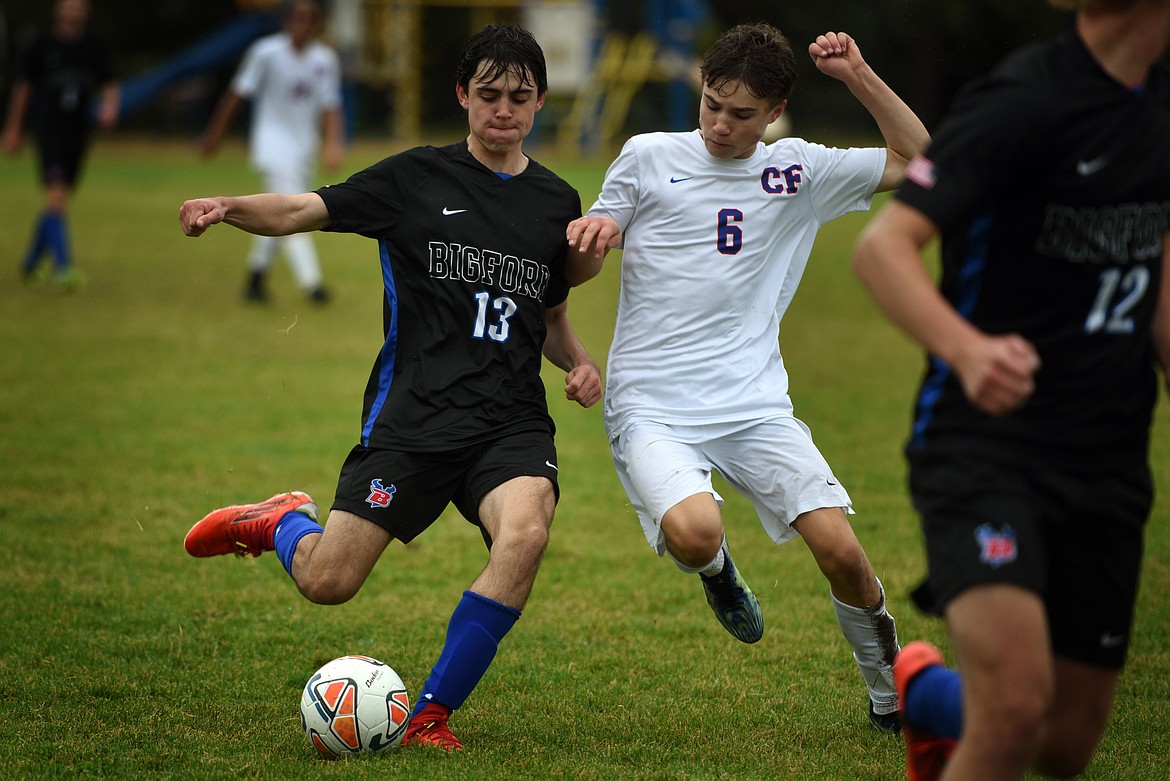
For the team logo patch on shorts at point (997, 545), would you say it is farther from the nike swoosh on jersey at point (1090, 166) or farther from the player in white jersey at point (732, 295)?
the player in white jersey at point (732, 295)

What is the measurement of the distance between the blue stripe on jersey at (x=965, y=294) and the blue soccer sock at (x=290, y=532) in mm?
2170

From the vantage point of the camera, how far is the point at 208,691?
177 inches

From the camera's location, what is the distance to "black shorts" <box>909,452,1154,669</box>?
9.05 ft

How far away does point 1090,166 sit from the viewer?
281 cm

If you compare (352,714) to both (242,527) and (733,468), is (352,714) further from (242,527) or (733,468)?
(733,468)

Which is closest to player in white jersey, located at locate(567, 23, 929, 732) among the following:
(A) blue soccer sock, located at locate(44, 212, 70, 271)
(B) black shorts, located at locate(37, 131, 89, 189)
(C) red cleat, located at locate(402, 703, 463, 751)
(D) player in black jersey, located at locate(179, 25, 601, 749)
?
(D) player in black jersey, located at locate(179, 25, 601, 749)

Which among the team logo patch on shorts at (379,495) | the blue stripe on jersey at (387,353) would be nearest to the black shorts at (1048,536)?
the team logo patch on shorts at (379,495)

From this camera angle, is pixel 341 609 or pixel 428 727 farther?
pixel 341 609

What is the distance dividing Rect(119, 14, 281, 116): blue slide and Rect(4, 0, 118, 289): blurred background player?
54.2 feet

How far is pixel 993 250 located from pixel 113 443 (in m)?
6.27

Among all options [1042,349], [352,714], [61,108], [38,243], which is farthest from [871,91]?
[61,108]

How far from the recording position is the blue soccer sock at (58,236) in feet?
42.1

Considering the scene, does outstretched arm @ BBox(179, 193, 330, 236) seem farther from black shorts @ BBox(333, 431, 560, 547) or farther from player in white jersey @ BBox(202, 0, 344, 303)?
Answer: player in white jersey @ BBox(202, 0, 344, 303)

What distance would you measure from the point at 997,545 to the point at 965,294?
56cm
